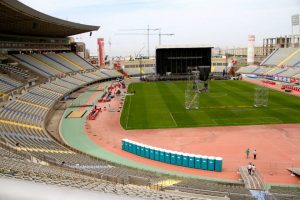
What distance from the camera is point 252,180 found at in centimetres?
1917

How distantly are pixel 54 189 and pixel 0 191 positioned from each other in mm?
546

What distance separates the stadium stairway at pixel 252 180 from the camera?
18.2 m

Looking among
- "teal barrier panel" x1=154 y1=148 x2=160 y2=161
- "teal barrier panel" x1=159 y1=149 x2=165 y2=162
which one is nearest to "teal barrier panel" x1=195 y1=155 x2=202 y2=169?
"teal barrier panel" x1=159 y1=149 x2=165 y2=162

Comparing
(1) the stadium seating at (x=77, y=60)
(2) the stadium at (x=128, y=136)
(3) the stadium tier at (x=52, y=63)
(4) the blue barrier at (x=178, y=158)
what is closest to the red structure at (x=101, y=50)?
(3) the stadium tier at (x=52, y=63)

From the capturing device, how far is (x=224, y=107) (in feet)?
144

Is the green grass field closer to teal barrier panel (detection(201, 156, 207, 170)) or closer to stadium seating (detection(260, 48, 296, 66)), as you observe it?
teal barrier panel (detection(201, 156, 207, 170))

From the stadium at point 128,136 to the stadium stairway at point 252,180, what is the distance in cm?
6

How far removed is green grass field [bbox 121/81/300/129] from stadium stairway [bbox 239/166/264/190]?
13638 mm

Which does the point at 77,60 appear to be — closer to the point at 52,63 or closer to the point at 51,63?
the point at 52,63

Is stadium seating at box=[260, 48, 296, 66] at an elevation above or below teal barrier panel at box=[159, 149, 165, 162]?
above

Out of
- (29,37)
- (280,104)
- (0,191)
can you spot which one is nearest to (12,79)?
(29,37)

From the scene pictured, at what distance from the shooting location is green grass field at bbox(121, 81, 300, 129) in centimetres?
3553

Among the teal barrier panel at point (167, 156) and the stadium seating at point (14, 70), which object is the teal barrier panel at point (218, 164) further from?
the stadium seating at point (14, 70)

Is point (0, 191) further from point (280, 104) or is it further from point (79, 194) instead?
point (280, 104)
